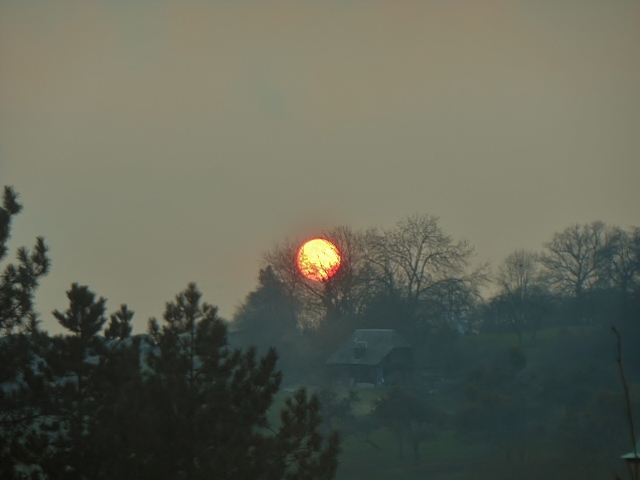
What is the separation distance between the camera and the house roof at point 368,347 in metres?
51.6

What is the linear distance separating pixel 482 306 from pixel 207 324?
41.1 meters

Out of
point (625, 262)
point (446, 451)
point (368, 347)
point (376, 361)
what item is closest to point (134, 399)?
point (446, 451)

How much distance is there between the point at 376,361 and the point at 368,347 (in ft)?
6.00

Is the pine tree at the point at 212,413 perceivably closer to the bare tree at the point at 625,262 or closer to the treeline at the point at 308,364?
the treeline at the point at 308,364

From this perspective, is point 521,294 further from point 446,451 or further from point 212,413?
point 212,413

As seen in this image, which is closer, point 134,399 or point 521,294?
point 134,399

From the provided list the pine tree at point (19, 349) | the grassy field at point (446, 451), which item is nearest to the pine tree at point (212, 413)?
the pine tree at point (19, 349)

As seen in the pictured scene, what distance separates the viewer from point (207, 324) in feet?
63.3

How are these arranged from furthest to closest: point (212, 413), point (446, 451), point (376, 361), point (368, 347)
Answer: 1. point (368, 347)
2. point (376, 361)
3. point (446, 451)
4. point (212, 413)

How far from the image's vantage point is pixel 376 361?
167 ft

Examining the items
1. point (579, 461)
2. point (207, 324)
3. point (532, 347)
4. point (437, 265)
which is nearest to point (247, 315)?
point (437, 265)

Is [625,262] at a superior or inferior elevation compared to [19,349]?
superior

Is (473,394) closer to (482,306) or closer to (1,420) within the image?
(482,306)

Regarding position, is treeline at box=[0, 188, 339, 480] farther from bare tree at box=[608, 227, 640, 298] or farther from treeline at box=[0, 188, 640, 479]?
bare tree at box=[608, 227, 640, 298]
